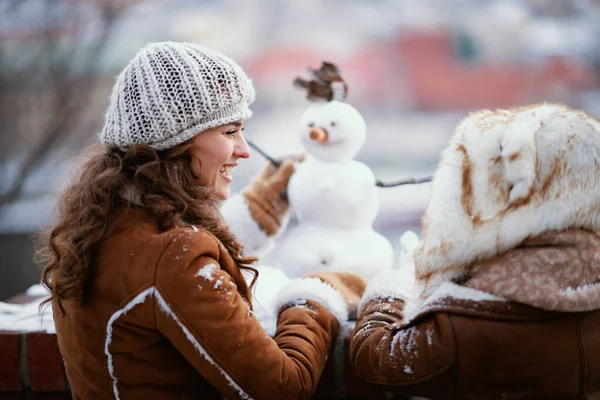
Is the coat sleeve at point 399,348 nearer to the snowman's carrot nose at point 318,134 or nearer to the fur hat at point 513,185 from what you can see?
the fur hat at point 513,185

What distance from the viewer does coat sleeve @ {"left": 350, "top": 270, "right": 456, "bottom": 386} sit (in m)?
1.18

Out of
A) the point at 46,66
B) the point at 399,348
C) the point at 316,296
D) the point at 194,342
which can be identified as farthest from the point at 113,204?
the point at 46,66

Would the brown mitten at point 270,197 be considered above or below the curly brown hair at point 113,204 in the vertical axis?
below

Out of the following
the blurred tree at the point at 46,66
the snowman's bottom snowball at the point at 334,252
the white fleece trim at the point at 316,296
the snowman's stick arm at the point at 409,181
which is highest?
the snowman's stick arm at the point at 409,181

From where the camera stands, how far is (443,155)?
1321 mm

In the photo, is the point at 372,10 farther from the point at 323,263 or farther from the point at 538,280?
the point at 538,280

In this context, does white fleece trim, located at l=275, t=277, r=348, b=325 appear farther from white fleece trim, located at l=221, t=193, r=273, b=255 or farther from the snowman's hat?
the snowman's hat

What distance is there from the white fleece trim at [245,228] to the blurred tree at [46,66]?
2.83m

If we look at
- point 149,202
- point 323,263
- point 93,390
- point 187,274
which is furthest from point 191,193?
point 323,263

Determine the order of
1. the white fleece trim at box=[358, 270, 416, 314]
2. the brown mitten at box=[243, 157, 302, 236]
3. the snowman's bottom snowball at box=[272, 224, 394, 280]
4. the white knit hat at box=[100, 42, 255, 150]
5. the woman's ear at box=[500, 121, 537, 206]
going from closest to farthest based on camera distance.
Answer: the woman's ear at box=[500, 121, 537, 206], the white knit hat at box=[100, 42, 255, 150], the white fleece trim at box=[358, 270, 416, 314], the snowman's bottom snowball at box=[272, 224, 394, 280], the brown mitten at box=[243, 157, 302, 236]

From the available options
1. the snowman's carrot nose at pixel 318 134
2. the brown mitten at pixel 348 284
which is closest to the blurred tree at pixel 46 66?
the snowman's carrot nose at pixel 318 134

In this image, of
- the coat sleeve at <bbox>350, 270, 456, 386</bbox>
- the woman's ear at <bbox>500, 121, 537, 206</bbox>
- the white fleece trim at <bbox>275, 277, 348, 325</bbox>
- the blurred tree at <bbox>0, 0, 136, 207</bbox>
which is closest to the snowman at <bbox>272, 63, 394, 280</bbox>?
the white fleece trim at <bbox>275, 277, 348, 325</bbox>

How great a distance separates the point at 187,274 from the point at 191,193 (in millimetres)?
199

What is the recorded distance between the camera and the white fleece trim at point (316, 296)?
1.46 meters
